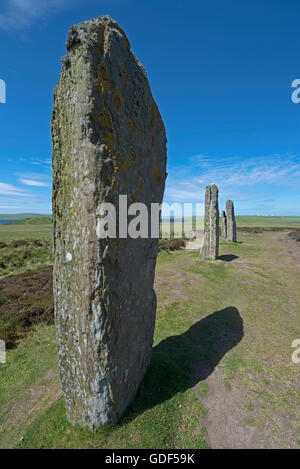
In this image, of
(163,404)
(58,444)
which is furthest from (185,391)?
(58,444)

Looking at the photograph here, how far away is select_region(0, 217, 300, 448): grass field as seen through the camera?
3.82 metres

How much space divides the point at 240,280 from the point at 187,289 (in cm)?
368

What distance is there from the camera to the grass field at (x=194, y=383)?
382 cm

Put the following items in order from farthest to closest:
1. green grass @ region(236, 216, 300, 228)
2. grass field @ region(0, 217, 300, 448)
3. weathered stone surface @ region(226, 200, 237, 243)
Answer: green grass @ region(236, 216, 300, 228)
weathered stone surface @ region(226, 200, 237, 243)
grass field @ region(0, 217, 300, 448)

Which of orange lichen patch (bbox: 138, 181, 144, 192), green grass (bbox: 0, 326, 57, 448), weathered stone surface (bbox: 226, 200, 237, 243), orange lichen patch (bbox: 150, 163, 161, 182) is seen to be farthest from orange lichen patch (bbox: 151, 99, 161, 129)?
weathered stone surface (bbox: 226, 200, 237, 243)

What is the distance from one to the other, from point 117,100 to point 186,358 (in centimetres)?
627

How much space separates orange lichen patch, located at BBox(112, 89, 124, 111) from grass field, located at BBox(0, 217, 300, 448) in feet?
17.3

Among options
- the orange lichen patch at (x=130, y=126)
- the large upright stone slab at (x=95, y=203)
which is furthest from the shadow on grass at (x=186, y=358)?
the orange lichen patch at (x=130, y=126)

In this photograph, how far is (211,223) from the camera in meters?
16.8

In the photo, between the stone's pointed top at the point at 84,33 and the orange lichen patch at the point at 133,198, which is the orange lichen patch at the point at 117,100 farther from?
the orange lichen patch at the point at 133,198

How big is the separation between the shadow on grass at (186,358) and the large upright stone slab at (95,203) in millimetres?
610

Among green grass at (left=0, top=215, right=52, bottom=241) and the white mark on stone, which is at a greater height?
the white mark on stone

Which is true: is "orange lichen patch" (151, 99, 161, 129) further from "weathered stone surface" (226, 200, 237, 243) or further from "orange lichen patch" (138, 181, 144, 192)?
"weathered stone surface" (226, 200, 237, 243)
